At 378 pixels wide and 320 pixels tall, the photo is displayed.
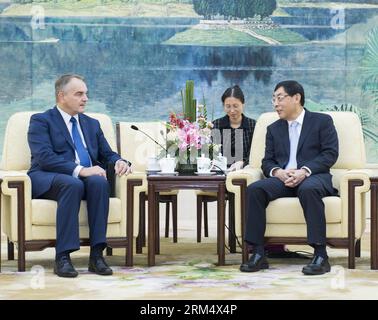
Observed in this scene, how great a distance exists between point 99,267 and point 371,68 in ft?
13.3

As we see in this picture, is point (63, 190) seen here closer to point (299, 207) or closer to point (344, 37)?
point (299, 207)

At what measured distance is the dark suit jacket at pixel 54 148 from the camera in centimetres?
557

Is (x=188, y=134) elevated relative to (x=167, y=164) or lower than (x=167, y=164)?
elevated

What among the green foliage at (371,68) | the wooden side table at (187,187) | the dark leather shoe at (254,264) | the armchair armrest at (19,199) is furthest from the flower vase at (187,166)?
the green foliage at (371,68)

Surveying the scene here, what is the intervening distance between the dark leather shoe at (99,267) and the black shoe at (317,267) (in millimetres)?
1121

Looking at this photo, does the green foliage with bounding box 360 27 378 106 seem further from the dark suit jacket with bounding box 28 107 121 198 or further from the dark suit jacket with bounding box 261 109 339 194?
the dark suit jacket with bounding box 28 107 121 198

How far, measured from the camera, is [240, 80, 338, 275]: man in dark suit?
539 centimetres

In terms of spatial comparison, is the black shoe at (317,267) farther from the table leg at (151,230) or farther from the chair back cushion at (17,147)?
the chair back cushion at (17,147)

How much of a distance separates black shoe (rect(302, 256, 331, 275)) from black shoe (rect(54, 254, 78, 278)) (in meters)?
1.31

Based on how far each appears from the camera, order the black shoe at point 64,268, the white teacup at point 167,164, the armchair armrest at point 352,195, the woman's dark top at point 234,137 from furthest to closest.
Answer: the woman's dark top at point 234,137
the white teacup at point 167,164
the armchair armrest at point 352,195
the black shoe at point 64,268

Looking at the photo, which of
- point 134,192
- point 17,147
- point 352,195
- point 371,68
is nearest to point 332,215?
point 352,195

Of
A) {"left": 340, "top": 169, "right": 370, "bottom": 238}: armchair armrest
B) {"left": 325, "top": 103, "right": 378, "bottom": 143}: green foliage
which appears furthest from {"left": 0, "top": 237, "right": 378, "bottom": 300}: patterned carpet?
{"left": 325, "top": 103, "right": 378, "bottom": 143}: green foliage

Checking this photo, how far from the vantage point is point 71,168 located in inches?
220

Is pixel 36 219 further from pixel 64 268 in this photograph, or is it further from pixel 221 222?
pixel 221 222
